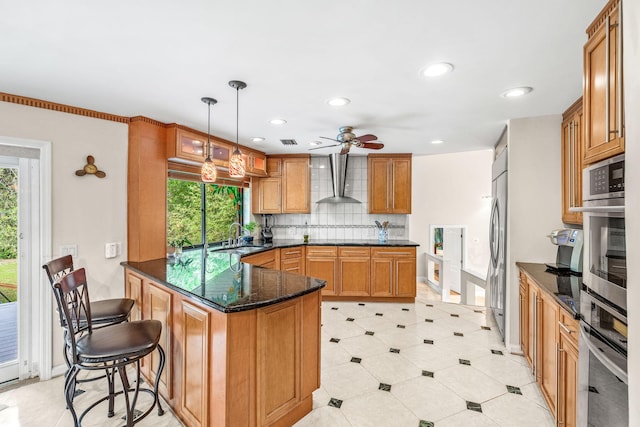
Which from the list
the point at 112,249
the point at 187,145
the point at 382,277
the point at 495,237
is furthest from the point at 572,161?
the point at 112,249

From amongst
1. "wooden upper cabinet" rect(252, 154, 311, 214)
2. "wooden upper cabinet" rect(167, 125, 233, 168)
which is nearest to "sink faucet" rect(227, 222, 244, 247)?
"wooden upper cabinet" rect(252, 154, 311, 214)

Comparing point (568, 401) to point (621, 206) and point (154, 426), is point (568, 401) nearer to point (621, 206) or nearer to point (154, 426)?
point (621, 206)

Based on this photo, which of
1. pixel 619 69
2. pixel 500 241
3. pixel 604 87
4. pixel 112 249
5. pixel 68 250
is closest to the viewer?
pixel 619 69

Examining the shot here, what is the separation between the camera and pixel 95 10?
1372 millimetres

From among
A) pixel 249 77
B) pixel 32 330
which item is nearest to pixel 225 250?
pixel 32 330

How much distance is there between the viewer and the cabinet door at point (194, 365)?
5.63 ft

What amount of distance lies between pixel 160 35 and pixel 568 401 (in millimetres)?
2918

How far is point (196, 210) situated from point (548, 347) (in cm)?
390

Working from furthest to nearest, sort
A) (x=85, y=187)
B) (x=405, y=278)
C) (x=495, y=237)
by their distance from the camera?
(x=405, y=278) → (x=495, y=237) → (x=85, y=187)

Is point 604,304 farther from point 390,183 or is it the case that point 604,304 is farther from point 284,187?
point 284,187

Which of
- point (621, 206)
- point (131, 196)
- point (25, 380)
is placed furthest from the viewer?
point (131, 196)

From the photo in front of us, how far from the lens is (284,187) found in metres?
5.01

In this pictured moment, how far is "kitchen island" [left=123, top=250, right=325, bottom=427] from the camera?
5.38 feet

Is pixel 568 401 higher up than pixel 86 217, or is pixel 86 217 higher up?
pixel 86 217
